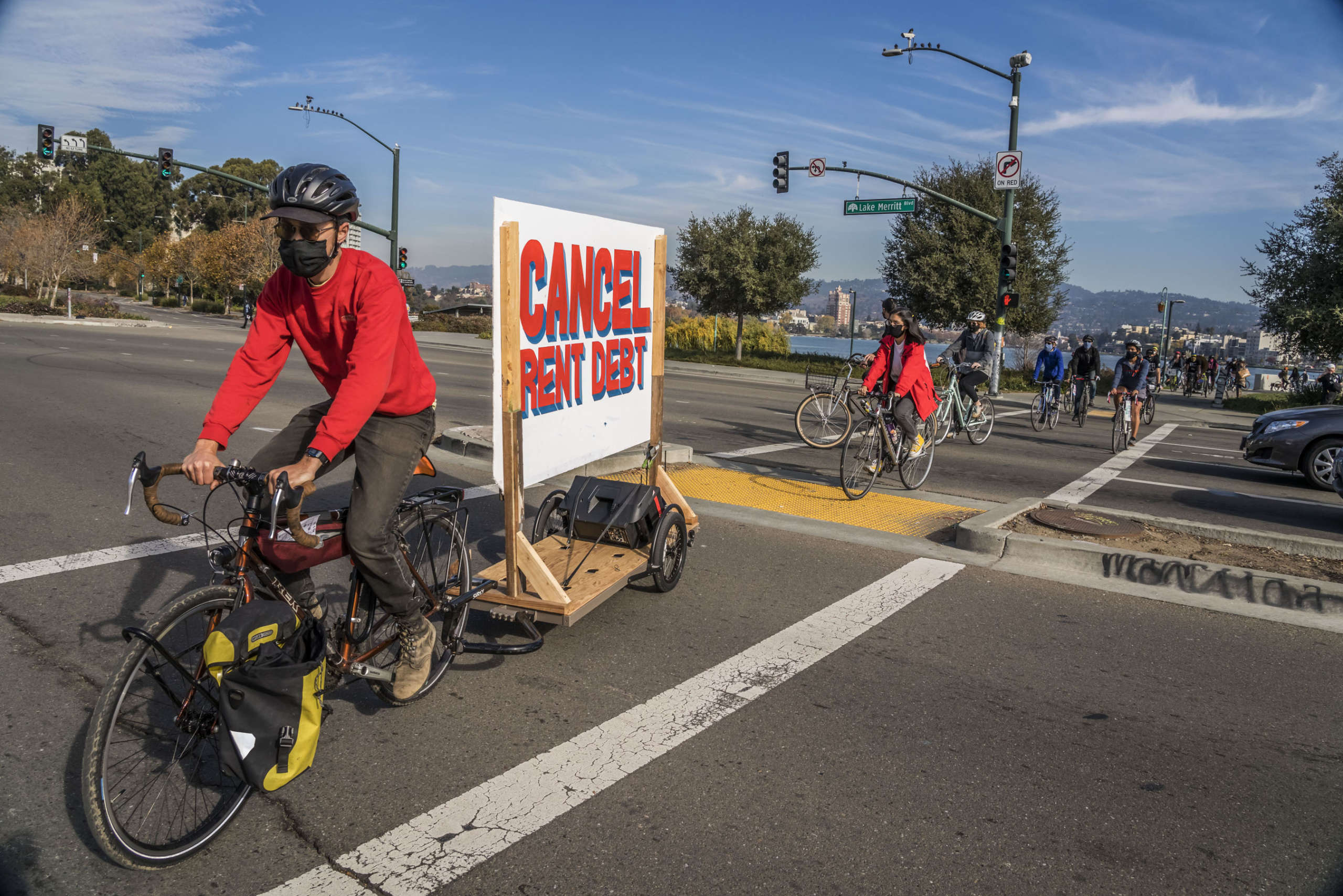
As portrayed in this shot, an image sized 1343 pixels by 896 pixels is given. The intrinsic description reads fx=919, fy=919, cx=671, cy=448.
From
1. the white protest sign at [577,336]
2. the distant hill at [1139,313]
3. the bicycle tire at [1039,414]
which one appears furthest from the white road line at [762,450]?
the distant hill at [1139,313]

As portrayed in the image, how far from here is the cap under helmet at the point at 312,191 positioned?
10.1ft

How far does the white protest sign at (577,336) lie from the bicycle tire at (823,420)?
679 centimetres

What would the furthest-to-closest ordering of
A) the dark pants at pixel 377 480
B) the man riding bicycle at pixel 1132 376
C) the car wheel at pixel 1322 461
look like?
the man riding bicycle at pixel 1132 376, the car wheel at pixel 1322 461, the dark pants at pixel 377 480

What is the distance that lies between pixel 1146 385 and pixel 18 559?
15.5 meters

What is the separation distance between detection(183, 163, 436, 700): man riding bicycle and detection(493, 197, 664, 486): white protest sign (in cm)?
89

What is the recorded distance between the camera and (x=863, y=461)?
8.52 metres

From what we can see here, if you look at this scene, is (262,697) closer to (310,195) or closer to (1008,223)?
(310,195)

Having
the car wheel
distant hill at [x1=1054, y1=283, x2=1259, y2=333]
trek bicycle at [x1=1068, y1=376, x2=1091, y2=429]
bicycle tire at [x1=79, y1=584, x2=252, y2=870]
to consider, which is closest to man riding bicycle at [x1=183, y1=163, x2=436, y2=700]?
bicycle tire at [x1=79, y1=584, x2=252, y2=870]

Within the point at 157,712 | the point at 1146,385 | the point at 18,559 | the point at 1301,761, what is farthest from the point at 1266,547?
the point at 1146,385

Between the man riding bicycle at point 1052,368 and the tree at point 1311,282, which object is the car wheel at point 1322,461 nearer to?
the man riding bicycle at point 1052,368

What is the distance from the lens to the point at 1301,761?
3654 mm

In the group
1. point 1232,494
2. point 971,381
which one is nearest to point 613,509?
point 1232,494

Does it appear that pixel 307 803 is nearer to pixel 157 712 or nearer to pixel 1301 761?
pixel 157 712

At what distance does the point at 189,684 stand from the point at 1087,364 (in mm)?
17507
